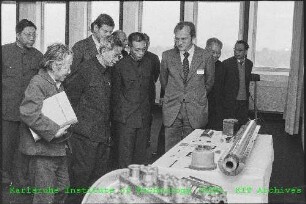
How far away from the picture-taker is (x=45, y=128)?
2.74m

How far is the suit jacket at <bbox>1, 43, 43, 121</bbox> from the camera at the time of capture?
14.0 ft

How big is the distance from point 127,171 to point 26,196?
2263 mm

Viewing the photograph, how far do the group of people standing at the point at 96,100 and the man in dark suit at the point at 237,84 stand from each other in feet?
5.14

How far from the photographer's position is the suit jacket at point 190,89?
398cm

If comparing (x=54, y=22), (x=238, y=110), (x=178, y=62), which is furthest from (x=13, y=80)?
(x=54, y=22)

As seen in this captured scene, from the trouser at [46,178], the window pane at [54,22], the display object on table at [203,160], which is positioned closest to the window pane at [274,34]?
the window pane at [54,22]

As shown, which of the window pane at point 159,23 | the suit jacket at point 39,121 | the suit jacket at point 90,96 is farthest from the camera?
the window pane at point 159,23

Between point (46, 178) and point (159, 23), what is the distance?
26.2 ft

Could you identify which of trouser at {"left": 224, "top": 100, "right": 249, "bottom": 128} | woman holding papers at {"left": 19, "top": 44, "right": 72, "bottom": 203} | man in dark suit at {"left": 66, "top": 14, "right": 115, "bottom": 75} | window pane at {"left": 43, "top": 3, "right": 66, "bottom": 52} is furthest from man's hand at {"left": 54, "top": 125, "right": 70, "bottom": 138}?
window pane at {"left": 43, "top": 3, "right": 66, "bottom": 52}

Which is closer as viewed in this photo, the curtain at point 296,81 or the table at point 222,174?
the table at point 222,174

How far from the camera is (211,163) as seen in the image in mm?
2441

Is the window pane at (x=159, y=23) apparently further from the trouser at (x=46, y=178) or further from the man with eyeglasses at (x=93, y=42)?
the trouser at (x=46, y=178)

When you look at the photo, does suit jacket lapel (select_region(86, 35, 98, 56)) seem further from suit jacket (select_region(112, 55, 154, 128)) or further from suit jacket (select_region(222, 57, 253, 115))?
suit jacket (select_region(222, 57, 253, 115))

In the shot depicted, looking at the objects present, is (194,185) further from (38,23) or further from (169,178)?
(38,23)
